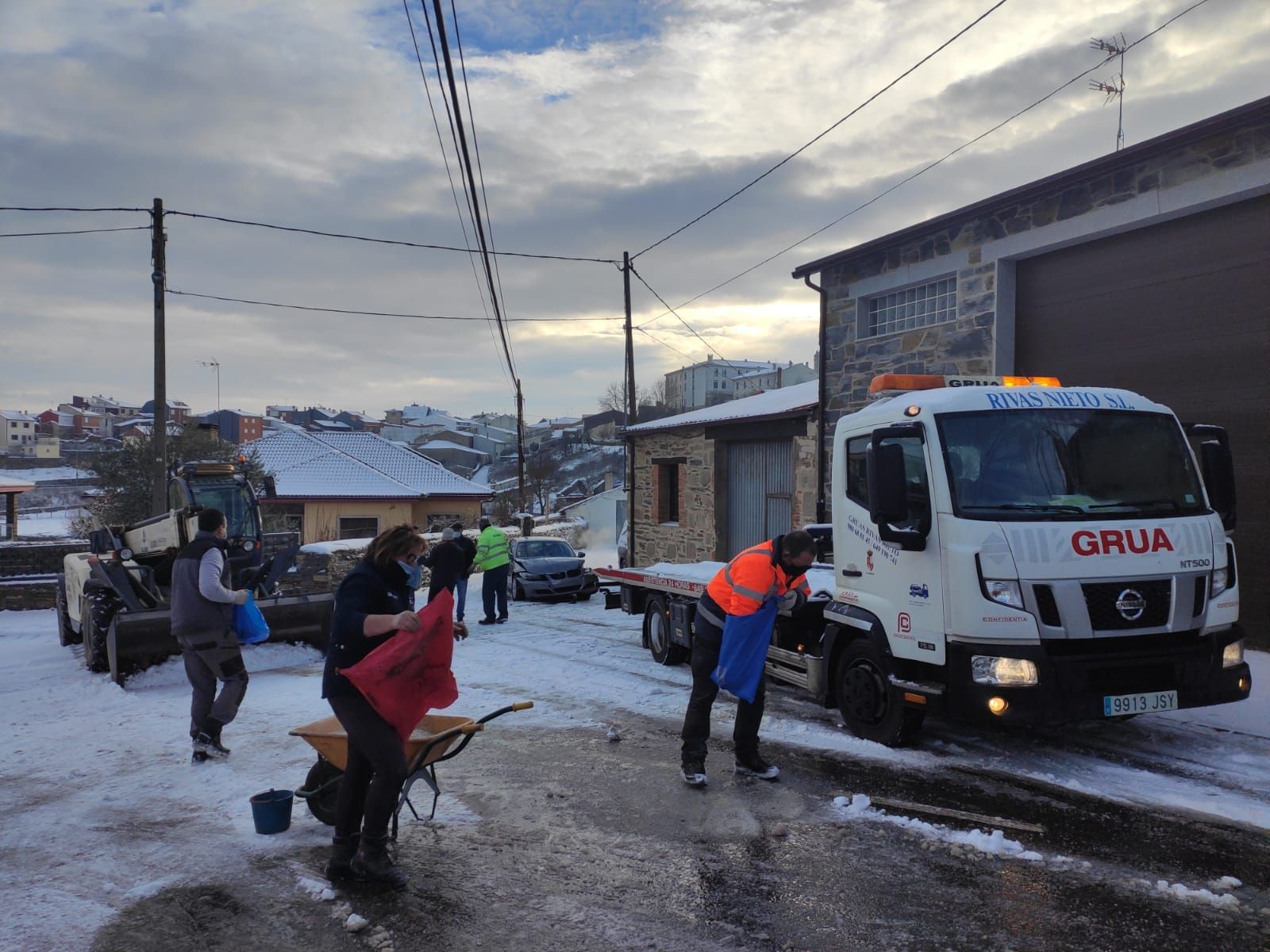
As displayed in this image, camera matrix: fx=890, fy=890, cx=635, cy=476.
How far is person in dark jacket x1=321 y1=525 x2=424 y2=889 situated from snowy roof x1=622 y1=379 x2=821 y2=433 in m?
11.3

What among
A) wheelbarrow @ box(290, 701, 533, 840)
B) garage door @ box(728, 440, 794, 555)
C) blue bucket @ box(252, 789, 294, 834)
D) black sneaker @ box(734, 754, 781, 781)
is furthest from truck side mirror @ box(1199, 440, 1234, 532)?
garage door @ box(728, 440, 794, 555)

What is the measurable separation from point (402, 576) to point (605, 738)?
313cm

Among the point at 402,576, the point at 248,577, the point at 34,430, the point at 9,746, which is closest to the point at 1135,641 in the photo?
the point at 402,576

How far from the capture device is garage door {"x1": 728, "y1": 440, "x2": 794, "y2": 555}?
15859mm

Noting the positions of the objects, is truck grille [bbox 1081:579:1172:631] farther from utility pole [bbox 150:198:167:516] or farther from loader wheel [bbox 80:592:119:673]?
utility pole [bbox 150:198:167:516]

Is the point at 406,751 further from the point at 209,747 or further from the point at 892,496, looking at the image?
Answer: the point at 892,496

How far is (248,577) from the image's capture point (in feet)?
39.4

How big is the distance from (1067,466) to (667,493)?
1423cm

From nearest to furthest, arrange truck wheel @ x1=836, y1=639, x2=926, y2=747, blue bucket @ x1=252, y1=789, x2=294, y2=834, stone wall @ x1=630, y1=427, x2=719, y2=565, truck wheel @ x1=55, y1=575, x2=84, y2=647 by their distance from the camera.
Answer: blue bucket @ x1=252, y1=789, x2=294, y2=834 → truck wheel @ x1=836, y1=639, x2=926, y2=747 → truck wheel @ x1=55, y1=575, x2=84, y2=647 → stone wall @ x1=630, y1=427, x2=719, y2=565

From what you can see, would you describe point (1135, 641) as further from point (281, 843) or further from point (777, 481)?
point (777, 481)

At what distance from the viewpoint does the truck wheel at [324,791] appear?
4820 mm

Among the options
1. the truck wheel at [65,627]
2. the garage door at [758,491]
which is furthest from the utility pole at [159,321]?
the garage door at [758,491]

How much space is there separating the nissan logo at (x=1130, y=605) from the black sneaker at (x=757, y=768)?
2345 millimetres

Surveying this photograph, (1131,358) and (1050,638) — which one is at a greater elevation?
(1131,358)
